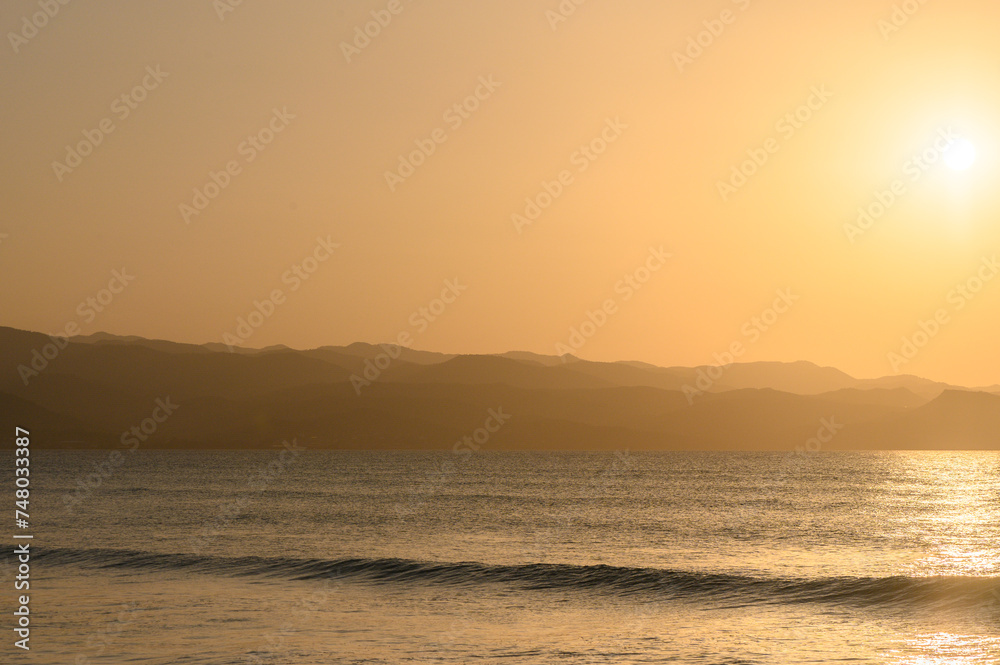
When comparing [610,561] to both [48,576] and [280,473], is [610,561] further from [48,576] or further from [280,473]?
[280,473]

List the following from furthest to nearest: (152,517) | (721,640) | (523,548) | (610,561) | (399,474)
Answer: (399,474)
(152,517)
(523,548)
(610,561)
(721,640)

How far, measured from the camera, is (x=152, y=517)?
7100 cm

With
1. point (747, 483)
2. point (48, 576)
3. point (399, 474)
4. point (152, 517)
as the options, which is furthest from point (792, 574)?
point (399, 474)

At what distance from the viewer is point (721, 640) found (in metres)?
26.1

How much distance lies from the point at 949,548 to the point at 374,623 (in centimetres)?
3811

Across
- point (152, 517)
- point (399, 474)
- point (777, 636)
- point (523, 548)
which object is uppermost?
point (399, 474)

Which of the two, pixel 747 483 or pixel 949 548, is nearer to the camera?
pixel 949 548

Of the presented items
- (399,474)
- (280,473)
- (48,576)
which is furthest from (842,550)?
(280,473)

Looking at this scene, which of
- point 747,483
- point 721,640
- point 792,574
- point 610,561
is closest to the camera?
point 721,640

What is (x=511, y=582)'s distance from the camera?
3788 cm

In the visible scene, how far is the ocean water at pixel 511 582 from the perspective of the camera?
977 inches

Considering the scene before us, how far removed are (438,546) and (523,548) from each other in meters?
4.95

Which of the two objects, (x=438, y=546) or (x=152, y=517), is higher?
(x=152, y=517)

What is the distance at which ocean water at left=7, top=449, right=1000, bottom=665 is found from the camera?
24828mm
